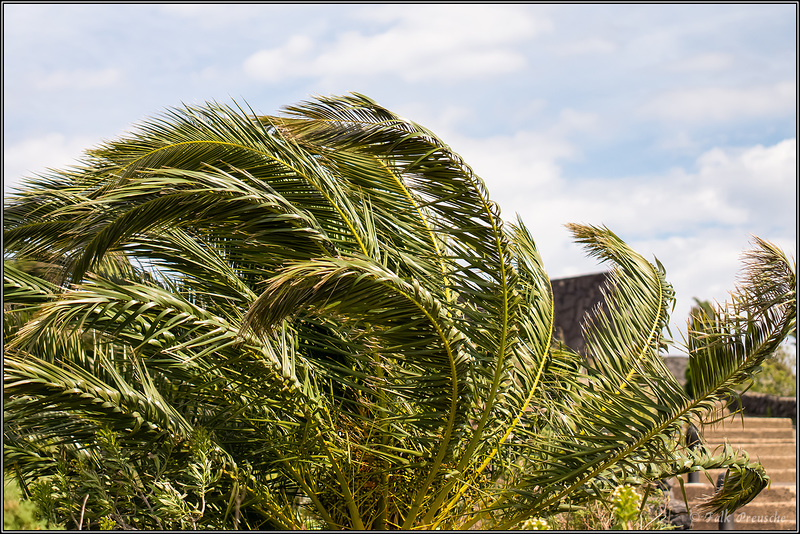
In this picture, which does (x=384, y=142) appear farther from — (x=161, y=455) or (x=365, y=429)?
(x=161, y=455)

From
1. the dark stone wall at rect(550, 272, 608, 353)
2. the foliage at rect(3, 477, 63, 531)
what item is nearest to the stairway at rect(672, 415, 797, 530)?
the dark stone wall at rect(550, 272, 608, 353)

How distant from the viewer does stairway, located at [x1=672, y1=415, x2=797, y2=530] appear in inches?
313

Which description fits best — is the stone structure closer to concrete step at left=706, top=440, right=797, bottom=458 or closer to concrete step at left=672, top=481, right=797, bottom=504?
concrete step at left=706, top=440, right=797, bottom=458

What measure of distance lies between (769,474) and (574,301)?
7.26 meters

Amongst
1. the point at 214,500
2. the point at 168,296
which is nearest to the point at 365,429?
the point at 214,500

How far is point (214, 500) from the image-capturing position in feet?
14.8

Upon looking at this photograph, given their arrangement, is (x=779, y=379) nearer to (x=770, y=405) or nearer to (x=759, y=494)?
(x=770, y=405)

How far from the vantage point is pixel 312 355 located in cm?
506

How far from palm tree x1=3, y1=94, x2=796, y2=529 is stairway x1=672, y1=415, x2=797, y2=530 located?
6.70 ft

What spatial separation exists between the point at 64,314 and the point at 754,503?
862 centimetres

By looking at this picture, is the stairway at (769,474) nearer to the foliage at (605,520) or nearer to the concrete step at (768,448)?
the concrete step at (768,448)

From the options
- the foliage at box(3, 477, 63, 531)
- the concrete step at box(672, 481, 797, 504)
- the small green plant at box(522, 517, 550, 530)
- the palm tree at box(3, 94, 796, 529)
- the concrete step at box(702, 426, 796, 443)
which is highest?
the palm tree at box(3, 94, 796, 529)

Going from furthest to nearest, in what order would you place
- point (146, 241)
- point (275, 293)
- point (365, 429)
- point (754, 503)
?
point (754, 503)
point (365, 429)
point (146, 241)
point (275, 293)

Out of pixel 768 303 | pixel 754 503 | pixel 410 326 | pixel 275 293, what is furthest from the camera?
pixel 754 503
